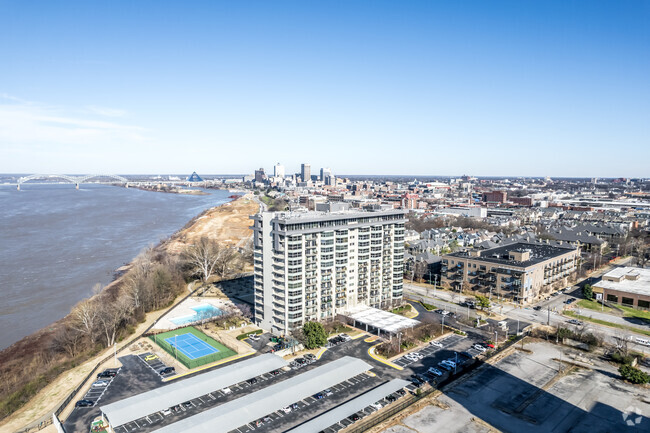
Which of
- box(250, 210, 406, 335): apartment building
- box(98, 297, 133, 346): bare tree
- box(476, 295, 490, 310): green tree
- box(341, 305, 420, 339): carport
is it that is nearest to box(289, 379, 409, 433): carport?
box(341, 305, 420, 339): carport

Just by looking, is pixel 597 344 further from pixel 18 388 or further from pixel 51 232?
pixel 51 232

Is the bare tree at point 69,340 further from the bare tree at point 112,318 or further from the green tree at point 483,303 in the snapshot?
the green tree at point 483,303

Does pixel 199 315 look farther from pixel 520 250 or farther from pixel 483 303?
pixel 520 250

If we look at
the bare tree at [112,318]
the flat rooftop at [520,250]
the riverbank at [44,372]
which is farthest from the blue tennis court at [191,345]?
the flat rooftop at [520,250]

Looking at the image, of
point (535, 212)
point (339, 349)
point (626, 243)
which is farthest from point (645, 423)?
point (535, 212)

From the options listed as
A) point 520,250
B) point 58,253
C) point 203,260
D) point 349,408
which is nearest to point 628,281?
point 520,250
